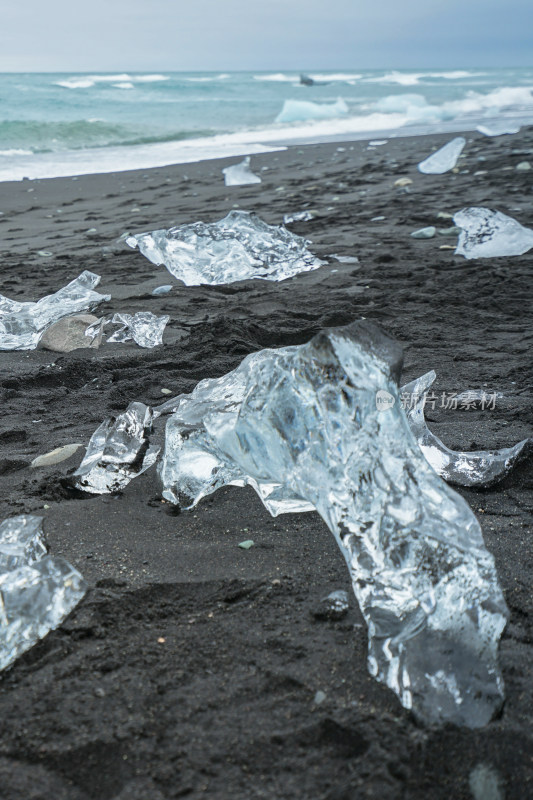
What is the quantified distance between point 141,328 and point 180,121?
52.1ft

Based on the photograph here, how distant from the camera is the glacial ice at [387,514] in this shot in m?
1.12

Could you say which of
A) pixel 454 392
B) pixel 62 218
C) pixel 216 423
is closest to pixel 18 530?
pixel 216 423

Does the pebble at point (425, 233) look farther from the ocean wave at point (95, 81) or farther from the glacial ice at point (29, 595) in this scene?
the ocean wave at point (95, 81)

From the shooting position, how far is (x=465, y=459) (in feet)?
6.25

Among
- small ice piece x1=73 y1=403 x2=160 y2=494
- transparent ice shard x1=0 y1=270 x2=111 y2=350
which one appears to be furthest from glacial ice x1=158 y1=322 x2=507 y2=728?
transparent ice shard x1=0 y1=270 x2=111 y2=350

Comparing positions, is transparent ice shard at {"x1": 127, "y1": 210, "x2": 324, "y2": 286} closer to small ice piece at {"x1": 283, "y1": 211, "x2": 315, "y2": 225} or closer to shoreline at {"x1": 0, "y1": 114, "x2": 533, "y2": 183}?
small ice piece at {"x1": 283, "y1": 211, "x2": 315, "y2": 225}

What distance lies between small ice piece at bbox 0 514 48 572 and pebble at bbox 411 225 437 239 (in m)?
3.99

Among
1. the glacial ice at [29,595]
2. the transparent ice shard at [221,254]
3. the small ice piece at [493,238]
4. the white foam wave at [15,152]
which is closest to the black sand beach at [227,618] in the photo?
the glacial ice at [29,595]

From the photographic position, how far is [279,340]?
10.4ft

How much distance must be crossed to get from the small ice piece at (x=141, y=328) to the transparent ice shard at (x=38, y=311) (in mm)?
305

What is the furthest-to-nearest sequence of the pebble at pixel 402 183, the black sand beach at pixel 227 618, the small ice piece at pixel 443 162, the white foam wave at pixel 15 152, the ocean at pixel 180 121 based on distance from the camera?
1. the white foam wave at pixel 15 152
2. the ocean at pixel 180 121
3. the small ice piece at pixel 443 162
4. the pebble at pixel 402 183
5. the black sand beach at pixel 227 618

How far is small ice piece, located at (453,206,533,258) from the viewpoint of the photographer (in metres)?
4.28

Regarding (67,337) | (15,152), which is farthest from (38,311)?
(15,152)

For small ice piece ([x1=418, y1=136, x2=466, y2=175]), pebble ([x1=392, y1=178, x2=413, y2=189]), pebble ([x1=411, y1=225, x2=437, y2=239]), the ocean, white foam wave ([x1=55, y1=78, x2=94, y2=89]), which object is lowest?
pebble ([x1=411, y1=225, x2=437, y2=239])
